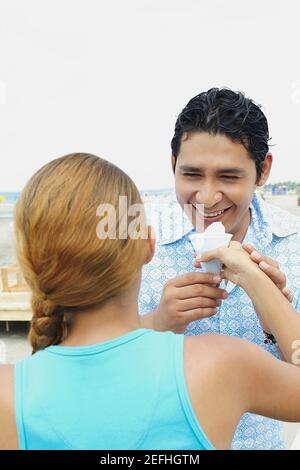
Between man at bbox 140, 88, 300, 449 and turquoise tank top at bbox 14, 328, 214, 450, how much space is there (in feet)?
1.79

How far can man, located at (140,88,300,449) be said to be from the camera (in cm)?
164

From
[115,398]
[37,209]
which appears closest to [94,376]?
[115,398]

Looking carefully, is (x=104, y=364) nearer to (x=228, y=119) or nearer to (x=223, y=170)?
(x=223, y=170)

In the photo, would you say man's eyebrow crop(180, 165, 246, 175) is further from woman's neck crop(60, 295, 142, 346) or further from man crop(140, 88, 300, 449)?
woman's neck crop(60, 295, 142, 346)

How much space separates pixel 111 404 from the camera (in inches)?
38.1

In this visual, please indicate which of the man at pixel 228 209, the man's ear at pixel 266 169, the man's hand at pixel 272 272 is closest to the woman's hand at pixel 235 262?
the man's hand at pixel 272 272

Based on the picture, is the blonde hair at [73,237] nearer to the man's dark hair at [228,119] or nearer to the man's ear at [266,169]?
the man's dark hair at [228,119]

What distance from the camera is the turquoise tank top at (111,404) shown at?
95cm

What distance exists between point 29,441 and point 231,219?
1.03 metres

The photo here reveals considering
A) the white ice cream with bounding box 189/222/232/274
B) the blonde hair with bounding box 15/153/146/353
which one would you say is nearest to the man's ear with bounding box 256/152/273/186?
the white ice cream with bounding box 189/222/232/274

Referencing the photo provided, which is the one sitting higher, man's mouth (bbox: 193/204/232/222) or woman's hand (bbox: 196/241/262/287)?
man's mouth (bbox: 193/204/232/222)

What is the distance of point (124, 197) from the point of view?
105 cm

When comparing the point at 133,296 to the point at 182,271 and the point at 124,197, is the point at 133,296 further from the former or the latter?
the point at 182,271

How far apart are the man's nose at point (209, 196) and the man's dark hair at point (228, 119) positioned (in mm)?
174
